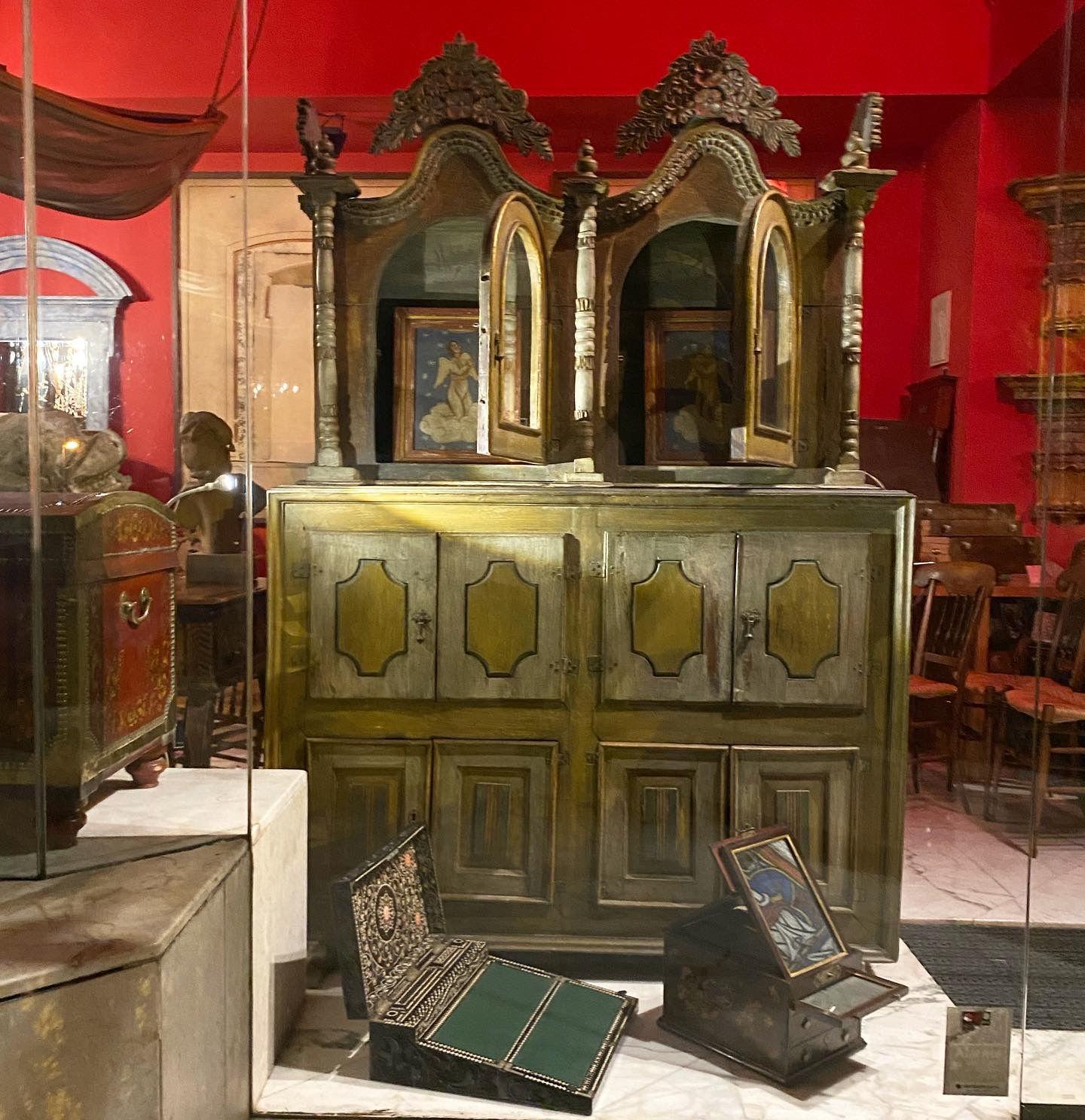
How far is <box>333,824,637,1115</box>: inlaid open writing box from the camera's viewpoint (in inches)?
83.9

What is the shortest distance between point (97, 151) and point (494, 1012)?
204cm

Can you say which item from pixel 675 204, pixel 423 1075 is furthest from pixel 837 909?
pixel 675 204

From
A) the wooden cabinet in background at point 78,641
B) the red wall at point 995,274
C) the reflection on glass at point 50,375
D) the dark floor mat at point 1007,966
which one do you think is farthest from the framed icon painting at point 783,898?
the reflection on glass at point 50,375

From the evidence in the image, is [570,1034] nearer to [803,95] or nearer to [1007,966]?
[1007,966]


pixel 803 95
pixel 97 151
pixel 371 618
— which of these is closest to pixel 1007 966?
pixel 371 618

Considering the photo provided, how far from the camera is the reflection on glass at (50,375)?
5.72ft

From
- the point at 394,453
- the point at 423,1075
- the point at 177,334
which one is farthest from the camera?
the point at 394,453

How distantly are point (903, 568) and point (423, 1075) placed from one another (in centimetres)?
177

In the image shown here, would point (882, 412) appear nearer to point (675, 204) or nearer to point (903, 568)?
point (903, 568)

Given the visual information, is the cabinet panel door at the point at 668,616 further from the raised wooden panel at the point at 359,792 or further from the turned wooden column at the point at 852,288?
the raised wooden panel at the point at 359,792

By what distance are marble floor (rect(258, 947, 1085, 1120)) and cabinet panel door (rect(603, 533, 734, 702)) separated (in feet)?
2.92

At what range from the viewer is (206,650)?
7.68 ft

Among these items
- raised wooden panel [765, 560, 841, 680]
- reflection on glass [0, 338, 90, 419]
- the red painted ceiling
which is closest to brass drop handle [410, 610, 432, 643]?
raised wooden panel [765, 560, 841, 680]

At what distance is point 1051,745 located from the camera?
7.73 feet
